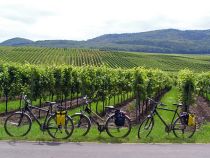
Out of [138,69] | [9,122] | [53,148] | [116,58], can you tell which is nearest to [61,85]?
[138,69]

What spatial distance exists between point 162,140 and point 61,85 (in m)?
15.5

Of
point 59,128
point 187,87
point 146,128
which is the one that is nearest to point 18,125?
point 59,128

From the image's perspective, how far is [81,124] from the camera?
46.8 ft

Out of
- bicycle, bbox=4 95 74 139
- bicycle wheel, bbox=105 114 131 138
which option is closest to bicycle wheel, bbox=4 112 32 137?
bicycle, bbox=4 95 74 139

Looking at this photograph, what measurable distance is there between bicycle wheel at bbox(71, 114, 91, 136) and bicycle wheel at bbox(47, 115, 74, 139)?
48 cm

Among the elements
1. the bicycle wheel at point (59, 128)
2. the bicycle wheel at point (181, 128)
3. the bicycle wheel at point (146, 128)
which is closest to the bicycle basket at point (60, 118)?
the bicycle wheel at point (59, 128)

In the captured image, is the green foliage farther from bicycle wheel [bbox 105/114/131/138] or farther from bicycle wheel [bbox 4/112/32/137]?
bicycle wheel [bbox 4/112/32/137]

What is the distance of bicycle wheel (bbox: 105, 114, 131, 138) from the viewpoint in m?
14.0

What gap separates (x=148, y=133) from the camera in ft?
48.1

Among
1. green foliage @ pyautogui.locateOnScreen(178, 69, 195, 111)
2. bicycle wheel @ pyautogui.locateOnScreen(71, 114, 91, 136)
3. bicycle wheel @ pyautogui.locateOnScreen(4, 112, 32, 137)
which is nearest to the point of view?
bicycle wheel @ pyautogui.locateOnScreen(4, 112, 32, 137)

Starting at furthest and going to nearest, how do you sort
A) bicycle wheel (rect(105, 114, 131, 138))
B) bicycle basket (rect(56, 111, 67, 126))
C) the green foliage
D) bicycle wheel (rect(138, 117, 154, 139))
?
1. the green foliage
2. bicycle wheel (rect(138, 117, 154, 139))
3. bicycle wheel (rect(105, 114, 131, 138))
4. bicycle basket (rect(56, 111, 67, 126))

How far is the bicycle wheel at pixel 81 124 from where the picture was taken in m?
13.9

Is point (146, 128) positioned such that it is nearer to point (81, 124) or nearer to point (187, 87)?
point (81, 124)

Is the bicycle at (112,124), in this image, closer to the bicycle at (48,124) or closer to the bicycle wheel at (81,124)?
the bicycle wheel at (81,124)
